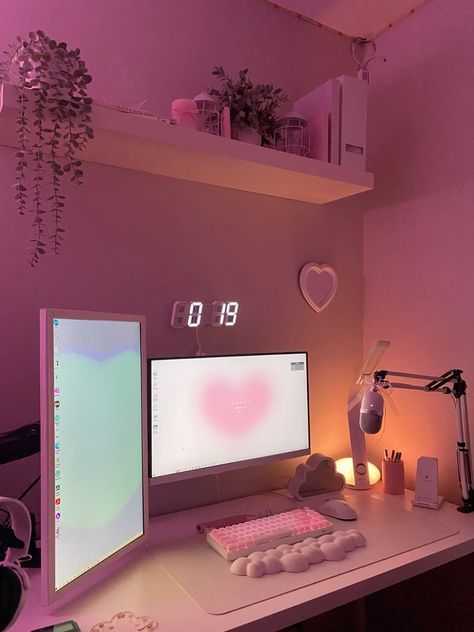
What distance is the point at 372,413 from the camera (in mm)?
1452

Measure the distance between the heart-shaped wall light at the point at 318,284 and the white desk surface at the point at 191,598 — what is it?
0.82 meters

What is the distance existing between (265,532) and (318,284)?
0.95 meters

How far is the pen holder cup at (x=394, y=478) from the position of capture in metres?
1.64

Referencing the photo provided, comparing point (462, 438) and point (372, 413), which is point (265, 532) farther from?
point (462, 438)

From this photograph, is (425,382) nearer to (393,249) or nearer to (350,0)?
(393,249)

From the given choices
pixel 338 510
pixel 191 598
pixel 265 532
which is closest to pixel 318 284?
pixel 338 510

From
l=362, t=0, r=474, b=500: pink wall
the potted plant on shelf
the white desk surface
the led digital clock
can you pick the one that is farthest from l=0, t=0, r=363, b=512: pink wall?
the white desk surface

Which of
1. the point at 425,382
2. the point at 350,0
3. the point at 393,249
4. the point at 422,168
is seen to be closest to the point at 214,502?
the point at 425,382

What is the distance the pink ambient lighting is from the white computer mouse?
322 mm

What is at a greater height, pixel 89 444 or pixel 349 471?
pixel 89 444

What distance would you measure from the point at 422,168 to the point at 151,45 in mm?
1036

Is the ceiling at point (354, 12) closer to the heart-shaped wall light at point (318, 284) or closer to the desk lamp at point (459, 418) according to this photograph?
the heart-shaped wall light at point (318, 284)

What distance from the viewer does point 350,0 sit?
177cm

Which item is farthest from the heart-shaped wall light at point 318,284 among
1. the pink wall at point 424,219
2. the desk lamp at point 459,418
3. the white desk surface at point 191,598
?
the white desk surface at point 191,598
